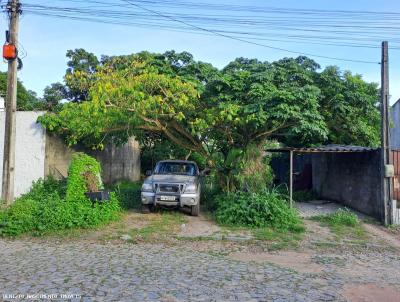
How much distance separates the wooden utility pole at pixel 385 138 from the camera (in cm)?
1126

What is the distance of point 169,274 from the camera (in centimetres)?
643

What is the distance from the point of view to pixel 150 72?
11711 millimetres

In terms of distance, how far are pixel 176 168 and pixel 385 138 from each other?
645 cm

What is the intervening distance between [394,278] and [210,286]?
3208 mm

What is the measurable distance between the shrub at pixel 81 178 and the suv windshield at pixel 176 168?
7.87 ft

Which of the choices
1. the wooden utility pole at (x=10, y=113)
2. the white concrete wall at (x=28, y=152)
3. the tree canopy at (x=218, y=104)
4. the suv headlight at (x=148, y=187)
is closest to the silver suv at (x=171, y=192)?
the suv headlight at (x=148, y=187)

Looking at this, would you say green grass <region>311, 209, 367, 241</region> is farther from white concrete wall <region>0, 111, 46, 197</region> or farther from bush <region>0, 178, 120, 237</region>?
white concrete wall <region>0, 111, 46, 197</region>

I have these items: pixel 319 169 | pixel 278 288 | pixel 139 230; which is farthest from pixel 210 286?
pixel 319 169

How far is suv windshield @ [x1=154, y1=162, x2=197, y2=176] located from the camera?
43.3 ft

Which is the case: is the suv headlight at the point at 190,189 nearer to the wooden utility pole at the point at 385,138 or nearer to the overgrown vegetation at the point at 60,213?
the overgrown vegetation at the point at 60,213

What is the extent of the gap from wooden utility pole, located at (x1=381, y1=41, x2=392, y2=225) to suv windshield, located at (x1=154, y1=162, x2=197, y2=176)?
5.72 meters

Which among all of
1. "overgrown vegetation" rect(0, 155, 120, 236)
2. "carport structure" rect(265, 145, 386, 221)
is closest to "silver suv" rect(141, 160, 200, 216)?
"overgrown vegetation" rect(0, 155, 120, 236)

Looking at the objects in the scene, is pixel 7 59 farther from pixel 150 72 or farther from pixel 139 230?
pixel 139 230

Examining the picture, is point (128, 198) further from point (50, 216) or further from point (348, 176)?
point (348, 176)
